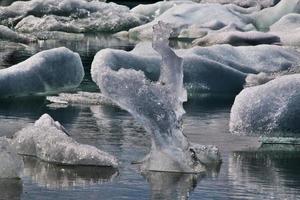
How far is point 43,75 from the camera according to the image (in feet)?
38.8

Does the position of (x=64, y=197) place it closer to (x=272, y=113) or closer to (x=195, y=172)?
(x=195, y=172)

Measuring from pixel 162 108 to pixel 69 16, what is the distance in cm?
1714

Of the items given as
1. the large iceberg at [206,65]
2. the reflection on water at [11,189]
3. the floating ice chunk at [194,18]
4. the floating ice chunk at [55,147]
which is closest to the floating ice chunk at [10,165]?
the reflection on water at [11,189]

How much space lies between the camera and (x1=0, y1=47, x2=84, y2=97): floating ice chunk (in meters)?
11.3

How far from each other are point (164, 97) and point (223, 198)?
1320 millimetres

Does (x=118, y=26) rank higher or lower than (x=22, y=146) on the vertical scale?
higher

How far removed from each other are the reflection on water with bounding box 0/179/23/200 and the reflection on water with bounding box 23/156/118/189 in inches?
6.2

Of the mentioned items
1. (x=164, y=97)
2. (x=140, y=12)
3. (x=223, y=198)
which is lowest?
(x=223, y=198)

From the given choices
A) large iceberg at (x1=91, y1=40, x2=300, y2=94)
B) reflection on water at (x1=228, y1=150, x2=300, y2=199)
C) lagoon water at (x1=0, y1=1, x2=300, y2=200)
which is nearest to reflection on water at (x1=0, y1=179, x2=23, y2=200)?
lagoon water at (x1=0, y1=1, x2=300, y2=200)

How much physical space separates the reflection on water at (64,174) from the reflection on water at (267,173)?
2.98 ft

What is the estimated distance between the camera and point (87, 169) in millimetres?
7145

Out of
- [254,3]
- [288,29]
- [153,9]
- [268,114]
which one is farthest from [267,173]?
[254,3]

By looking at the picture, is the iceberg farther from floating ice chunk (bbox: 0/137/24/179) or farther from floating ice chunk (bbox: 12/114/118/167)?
floating ice chunk (bbox: 0/137/24/179)

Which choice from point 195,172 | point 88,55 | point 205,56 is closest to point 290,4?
point 88,55
